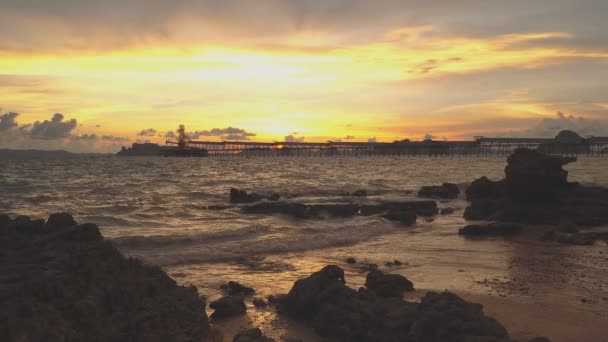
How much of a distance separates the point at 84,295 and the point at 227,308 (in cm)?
285

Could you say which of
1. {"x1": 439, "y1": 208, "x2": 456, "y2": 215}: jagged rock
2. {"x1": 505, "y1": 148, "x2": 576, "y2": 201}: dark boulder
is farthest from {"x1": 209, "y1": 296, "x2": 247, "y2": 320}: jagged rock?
{"x1": 439, "y1": 208, "x2": 456, "y2": 215}: jagged rock

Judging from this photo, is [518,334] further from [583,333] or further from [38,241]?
[38,241]

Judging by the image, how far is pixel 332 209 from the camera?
23406 millimetres

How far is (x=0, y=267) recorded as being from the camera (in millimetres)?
5824

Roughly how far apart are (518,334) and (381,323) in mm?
1991

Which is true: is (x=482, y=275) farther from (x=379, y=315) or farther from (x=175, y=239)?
(x=175, y=239)

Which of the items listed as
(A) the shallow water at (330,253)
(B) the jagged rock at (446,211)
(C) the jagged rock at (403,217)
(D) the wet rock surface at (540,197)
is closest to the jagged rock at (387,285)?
(A) the shallow water at (330,253)

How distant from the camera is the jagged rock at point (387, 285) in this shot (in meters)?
8.80

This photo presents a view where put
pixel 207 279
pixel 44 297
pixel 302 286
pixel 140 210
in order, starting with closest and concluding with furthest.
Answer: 1. pixel 44 297
2. pixel 302 286
3. pixel 207 279
4. pixel 140 210

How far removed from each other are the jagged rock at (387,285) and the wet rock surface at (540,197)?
12316mm

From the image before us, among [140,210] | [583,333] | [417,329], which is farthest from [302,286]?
[140,210]

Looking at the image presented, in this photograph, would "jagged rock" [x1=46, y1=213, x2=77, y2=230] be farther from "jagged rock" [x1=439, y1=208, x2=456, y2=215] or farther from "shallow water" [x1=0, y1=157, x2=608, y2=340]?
"jagged rock" [x1=439, y1=208, x2=456, y2=215]

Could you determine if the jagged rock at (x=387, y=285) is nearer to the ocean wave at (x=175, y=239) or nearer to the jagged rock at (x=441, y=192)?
the ocean wave at (x=175, y=239)

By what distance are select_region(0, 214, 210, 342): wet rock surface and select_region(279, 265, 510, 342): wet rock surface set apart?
1.74 metres
